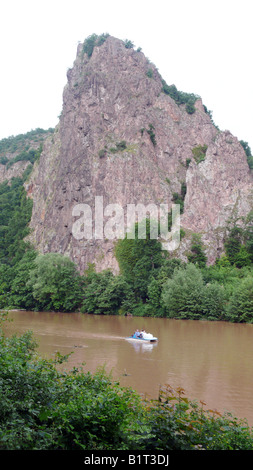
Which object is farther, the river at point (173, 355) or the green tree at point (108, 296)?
the green tree at point (108, 296)

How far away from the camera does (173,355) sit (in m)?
25.1

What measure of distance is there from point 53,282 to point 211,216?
2671 centimetres

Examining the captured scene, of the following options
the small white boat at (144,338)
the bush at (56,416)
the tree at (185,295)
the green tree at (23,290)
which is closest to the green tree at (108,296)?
the tree at (185,295)

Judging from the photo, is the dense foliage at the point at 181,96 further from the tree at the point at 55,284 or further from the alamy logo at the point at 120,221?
the tree at the point at 55,284

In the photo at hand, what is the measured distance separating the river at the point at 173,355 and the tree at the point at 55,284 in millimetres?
14083

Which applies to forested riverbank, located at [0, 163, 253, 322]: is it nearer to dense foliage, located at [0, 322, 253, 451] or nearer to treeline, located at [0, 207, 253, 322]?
treeline, located at [0, 207, 253, 322]

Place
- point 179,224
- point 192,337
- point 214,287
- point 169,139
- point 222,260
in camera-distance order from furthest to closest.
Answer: point 169,139
point 179,224
point 222,260
point 214,287
point 192,337

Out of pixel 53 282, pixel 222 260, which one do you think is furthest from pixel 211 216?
pixel 53 282

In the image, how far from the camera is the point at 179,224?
6200cm

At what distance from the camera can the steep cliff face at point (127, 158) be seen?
2566 inches

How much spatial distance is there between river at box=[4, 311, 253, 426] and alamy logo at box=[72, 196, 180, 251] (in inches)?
758

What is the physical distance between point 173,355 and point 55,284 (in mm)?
35264
